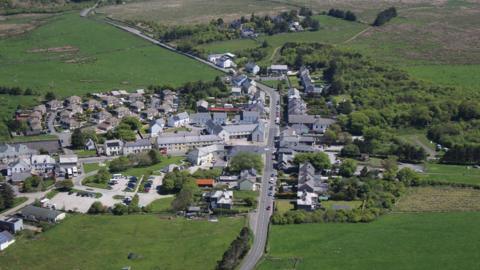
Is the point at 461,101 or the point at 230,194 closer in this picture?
the point at 230,194

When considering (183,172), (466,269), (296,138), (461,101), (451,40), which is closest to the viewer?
(466,269)

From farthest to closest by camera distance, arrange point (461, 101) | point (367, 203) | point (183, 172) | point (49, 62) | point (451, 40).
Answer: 1. point (451, 40)
2. point (49, 62)
3. point (461, 101)
4. point (183, 172)
5. point (367, 203)

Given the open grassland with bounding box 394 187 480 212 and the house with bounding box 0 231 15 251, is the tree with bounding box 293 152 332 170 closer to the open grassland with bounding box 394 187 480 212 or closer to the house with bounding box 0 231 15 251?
the open grassland with bounding box 394 187 480 212

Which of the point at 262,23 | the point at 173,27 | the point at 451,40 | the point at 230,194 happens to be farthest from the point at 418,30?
the point at 230,194

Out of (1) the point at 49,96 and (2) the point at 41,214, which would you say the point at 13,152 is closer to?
(2) the point at 41,214

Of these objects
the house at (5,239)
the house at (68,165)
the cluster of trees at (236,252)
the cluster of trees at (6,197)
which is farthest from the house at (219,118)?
the house at (5,239)

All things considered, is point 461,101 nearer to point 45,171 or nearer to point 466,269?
point 466,269
